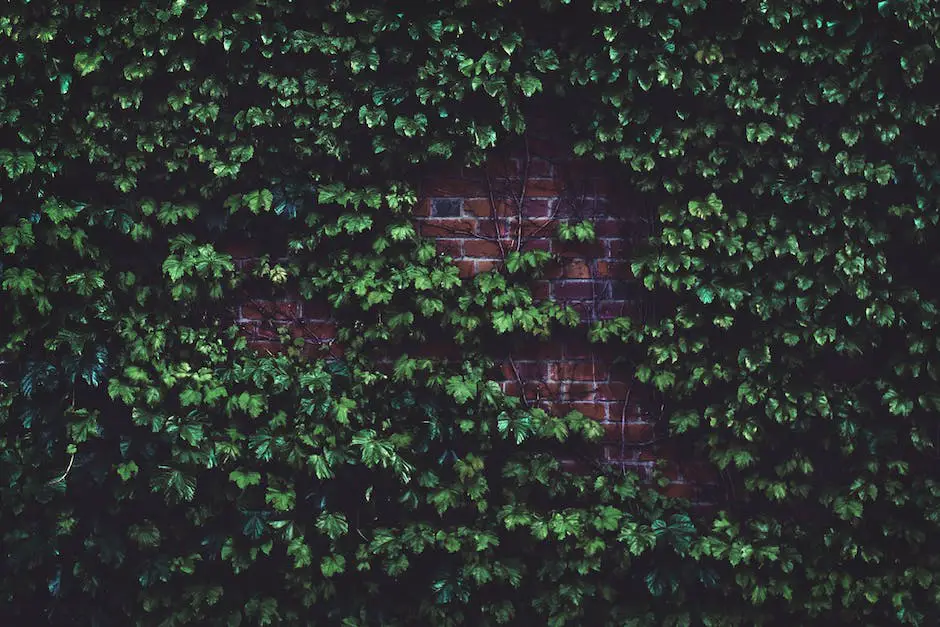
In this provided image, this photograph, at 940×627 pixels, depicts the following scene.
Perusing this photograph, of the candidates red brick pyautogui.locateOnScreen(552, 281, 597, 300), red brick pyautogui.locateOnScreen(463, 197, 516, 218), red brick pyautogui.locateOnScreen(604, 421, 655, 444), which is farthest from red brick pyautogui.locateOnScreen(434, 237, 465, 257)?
red brick pyautogui.locateOnScreen(604, 421, 655, 444)

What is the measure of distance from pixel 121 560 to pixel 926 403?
10.3 feet

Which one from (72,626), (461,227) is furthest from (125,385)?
(461,227)

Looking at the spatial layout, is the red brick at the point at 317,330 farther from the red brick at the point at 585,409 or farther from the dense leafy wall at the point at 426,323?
the red brick at the point at 585,409

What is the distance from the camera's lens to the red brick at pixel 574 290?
307 centimetres

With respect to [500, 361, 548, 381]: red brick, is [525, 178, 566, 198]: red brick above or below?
above

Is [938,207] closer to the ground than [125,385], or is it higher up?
higher up

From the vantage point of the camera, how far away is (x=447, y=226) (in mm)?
3074

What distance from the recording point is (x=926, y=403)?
2.86 metres

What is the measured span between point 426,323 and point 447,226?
0.40 m

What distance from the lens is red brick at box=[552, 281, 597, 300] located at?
10.1 ft

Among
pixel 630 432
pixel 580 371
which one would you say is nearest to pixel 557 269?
pixel 580 371

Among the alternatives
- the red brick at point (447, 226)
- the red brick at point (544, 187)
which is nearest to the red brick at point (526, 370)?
the red brick at point (447, 226)

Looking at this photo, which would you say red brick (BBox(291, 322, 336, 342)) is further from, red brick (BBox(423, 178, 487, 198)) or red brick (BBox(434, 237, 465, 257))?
red brick (BBox(423, 178, 487, 198))

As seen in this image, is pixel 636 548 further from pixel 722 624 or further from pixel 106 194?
pixel 106 194
